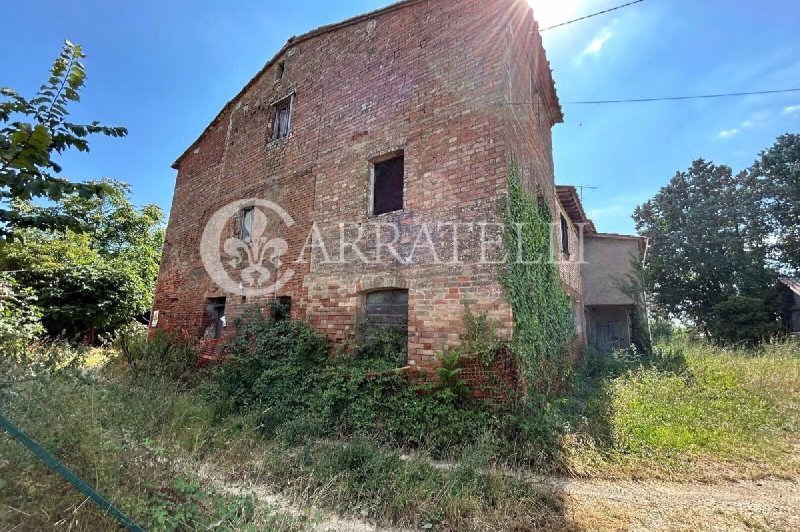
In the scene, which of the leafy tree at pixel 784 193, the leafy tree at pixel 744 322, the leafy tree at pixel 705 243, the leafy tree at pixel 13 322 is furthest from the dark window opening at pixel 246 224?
the leafy tree at pixel 784 193

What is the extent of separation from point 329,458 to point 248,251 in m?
5.81

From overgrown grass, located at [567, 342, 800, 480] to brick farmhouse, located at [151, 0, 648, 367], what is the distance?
189cm

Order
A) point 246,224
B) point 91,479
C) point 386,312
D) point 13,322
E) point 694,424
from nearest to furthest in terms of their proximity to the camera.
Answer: point 91,479
point 694,424
point 386,312
point 13,322
point 246,224

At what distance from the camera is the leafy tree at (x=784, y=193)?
19.3 m

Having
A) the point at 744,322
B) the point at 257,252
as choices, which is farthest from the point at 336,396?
the point at 744,322

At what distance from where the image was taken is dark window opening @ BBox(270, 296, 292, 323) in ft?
24.0

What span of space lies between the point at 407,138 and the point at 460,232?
83.7 inches

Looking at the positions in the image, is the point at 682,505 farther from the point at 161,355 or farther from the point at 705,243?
the point at 705,243

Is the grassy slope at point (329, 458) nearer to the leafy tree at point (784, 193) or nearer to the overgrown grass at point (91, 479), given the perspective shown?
the overgrown grass at point (91, 479)

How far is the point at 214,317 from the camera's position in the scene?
8.92 m

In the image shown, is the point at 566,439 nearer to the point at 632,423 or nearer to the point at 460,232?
the point at 632,423

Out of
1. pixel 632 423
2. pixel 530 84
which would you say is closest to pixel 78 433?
pixel 632 423

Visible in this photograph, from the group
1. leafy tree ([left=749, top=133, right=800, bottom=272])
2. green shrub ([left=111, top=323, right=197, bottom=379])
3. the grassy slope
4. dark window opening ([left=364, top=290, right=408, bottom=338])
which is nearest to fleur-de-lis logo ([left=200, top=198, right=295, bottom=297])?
green shrub ([left=111, top=323, right=197, bottom=379])

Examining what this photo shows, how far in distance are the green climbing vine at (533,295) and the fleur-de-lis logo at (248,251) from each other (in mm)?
4480
